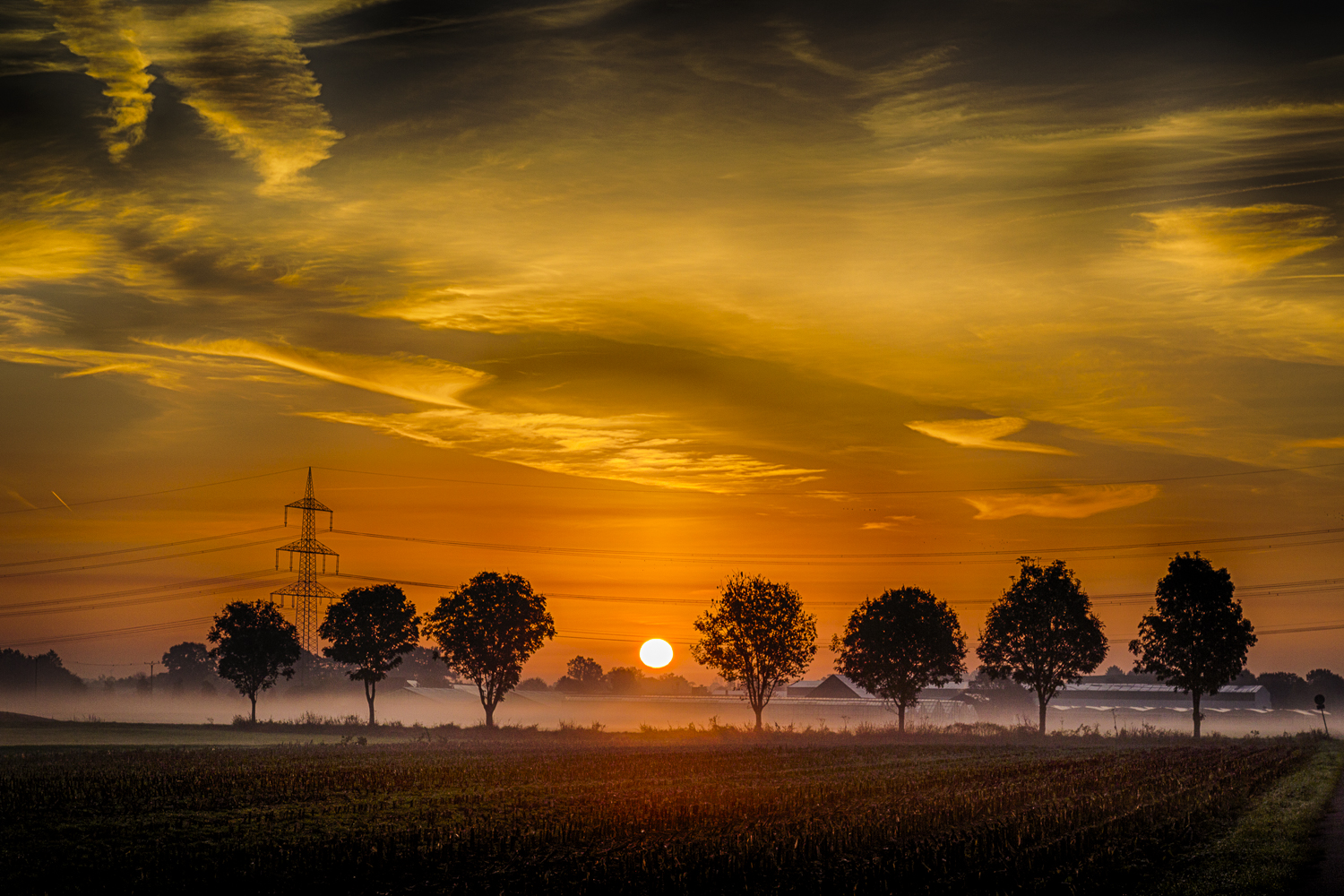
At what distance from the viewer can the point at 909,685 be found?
125 m

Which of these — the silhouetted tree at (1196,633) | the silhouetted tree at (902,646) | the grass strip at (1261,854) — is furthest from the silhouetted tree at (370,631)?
the grass strip at (1261,854)

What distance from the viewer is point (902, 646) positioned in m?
126

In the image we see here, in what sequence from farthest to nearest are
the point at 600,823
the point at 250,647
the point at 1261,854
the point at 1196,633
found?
the point at 250,647 → the point at 1196,633 → the point at 600,823 → the point at 1261,854

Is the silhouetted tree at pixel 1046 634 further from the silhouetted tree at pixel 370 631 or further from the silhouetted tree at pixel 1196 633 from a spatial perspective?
the silhouetted tree at pixel 370 631

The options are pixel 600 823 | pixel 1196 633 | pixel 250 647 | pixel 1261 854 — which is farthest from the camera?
pixel 250 647

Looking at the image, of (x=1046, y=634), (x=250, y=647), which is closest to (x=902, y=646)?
(x=1046, y=634)

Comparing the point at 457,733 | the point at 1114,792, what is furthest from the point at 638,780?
the point at 457,733

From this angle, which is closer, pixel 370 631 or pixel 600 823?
pixel 600 823

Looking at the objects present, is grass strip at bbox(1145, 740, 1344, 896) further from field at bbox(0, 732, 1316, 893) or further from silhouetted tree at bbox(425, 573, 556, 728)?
silhouetted tree at bbox(425, 573, 556, 728)

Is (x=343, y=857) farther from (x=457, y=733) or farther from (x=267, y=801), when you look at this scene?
(x=457, y=733)

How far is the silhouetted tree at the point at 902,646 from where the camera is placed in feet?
413

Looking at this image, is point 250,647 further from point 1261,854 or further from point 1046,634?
point 1261,854

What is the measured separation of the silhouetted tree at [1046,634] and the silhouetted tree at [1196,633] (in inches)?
203

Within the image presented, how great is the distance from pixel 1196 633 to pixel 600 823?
97.7 metres
